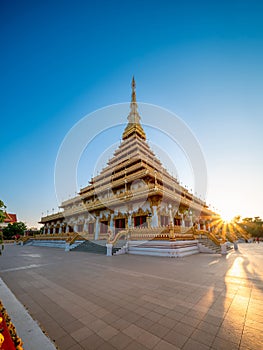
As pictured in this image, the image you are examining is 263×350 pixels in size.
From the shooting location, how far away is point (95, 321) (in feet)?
10.8

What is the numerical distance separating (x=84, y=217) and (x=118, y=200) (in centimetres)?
966

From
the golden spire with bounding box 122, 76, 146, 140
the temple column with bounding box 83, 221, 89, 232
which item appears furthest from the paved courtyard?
the golden spire with bounding box 122, 76, 146, 140

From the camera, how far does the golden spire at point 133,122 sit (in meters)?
30.8

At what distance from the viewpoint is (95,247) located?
16391 mm

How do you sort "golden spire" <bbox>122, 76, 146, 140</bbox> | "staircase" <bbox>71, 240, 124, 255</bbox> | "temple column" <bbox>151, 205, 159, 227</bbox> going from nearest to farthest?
"staircase" <bbox>71, 240, 124, 255</bbox> < "temple column" <bbox>151, 205, 159, 227</bbox> < "golden spire" <bbox>122, 76, 146, 140</bbox>

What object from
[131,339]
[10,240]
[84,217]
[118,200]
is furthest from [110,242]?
[10,240]

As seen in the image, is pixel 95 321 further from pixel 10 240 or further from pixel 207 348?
pixel 10 240

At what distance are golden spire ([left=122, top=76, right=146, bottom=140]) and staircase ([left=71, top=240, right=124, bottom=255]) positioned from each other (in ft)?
64.7

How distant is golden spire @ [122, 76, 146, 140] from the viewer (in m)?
30.8

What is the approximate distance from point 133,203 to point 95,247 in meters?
5.88

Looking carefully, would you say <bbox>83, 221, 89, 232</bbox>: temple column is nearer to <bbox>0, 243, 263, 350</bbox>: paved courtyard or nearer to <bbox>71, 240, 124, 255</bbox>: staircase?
<bbox>71, 240, 124, 255</bbox>: staircase

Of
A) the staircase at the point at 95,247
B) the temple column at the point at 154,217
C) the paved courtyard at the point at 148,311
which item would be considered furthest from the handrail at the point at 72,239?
the paved courtyard at the point at 148,311

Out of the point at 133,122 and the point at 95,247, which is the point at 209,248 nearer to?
the point at 95,247

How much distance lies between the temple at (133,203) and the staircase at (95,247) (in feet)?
4.02
